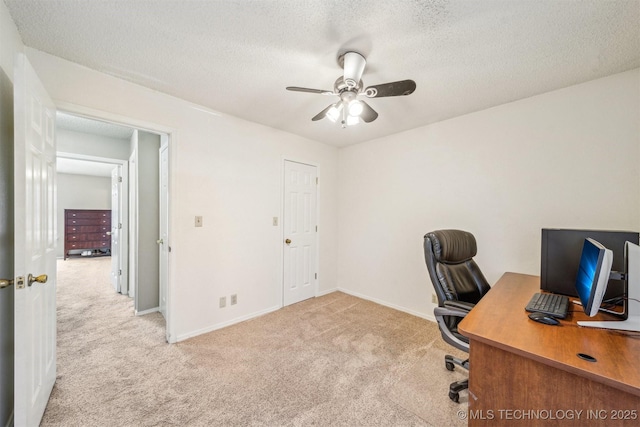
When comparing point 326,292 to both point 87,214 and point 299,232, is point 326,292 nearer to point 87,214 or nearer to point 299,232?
point 299,232

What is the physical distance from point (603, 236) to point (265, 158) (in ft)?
9.86

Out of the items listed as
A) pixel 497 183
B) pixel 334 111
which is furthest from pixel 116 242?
pixel 497 183

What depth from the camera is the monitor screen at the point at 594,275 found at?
107cm

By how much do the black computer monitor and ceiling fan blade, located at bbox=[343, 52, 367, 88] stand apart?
5.65 ft

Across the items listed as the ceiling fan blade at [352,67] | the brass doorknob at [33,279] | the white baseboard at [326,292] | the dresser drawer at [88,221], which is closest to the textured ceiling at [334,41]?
the ceiling fan blade at [352,67]

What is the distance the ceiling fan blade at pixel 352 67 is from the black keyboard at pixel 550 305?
5.66 ft

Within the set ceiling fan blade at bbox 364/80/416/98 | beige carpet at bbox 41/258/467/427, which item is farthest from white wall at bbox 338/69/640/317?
ceiling fan blade at bbox 364/80/416/98

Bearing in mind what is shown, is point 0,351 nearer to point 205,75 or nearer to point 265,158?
point 205,75

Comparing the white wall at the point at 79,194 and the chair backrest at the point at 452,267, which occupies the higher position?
the white wall at the point at 79,194

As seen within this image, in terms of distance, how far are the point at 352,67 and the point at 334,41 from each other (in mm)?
195

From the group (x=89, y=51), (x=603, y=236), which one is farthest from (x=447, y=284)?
(x=89, y=51)

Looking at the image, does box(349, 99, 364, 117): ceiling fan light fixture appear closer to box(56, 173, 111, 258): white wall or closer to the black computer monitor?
the black computer monitor

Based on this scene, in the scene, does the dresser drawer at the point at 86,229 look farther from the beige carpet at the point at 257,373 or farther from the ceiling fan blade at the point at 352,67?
the ceiling fan blade at the point at 352,67

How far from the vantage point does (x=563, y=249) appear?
5.53 feet
